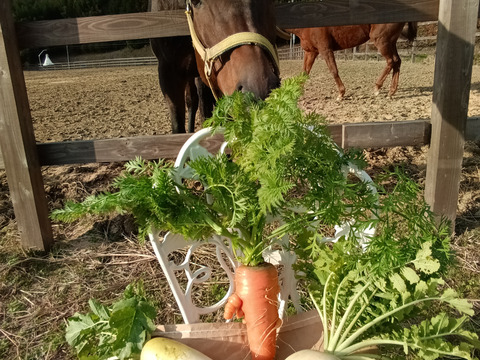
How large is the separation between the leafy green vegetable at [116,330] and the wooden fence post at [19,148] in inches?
56.8

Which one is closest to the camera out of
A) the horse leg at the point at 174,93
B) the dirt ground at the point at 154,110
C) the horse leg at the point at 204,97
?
the horse leg at the point at 174,93

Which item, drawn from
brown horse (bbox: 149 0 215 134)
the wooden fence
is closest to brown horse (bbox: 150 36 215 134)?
brown horse (bbox: 149 0 215 134)

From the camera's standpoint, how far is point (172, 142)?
2.45 m

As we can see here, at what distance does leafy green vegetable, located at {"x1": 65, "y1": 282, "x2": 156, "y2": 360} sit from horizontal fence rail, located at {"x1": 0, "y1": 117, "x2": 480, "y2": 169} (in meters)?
1.32

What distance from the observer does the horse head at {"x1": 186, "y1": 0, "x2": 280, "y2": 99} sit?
1705mm

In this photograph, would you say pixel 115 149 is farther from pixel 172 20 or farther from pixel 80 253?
pixel 172 20

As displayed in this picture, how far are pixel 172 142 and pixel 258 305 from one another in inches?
59.7

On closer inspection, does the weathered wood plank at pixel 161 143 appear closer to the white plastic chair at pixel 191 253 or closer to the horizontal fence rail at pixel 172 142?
the horizontal fence rail at pixel 172 142

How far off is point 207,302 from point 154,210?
108cm

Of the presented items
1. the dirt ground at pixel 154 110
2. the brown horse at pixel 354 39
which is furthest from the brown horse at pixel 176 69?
the brown horse at pixel 354 39

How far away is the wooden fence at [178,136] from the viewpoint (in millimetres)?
2260

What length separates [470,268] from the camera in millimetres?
2158

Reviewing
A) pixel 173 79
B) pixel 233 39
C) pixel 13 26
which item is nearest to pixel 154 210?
pixel 233 39

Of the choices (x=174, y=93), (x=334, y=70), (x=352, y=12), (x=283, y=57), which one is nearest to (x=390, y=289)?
(x=352, y=12)
